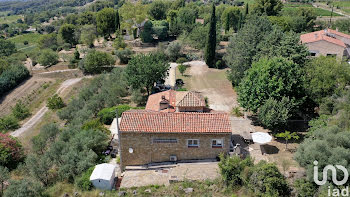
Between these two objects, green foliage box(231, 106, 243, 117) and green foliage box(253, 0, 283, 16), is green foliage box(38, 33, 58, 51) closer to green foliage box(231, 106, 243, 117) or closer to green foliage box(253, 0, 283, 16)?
green foliage box(253, 0, 283, 16)

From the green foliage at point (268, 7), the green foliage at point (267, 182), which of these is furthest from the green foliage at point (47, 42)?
the green foliage at point (267, 182)

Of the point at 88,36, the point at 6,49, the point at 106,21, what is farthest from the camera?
the point at 6,49

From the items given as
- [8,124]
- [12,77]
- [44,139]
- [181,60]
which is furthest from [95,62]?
[44,139]

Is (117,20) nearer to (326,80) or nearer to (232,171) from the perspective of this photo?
(326,80)

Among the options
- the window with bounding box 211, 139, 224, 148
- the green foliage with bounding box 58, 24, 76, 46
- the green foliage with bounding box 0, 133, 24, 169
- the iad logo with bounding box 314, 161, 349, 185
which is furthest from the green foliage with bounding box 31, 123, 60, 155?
the green foliage with bounding box 58, 24, 76, 46

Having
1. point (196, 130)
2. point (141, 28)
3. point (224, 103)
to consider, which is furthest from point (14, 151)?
point (141, 28)

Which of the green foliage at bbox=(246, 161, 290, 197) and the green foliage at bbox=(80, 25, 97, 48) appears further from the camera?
the green foliage at bbox=(80, 25, 97, 48)
